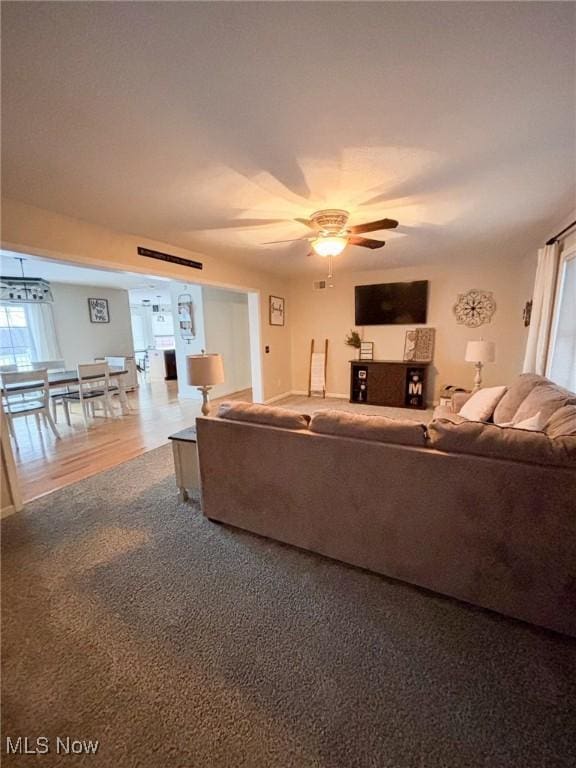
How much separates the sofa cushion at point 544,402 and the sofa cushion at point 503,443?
2.18ft

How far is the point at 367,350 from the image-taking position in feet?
19.3

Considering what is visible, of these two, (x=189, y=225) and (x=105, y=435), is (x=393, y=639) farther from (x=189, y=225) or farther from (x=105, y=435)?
(x=105, y=435)

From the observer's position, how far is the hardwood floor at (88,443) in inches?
121

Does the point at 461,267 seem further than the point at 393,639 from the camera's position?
Yes

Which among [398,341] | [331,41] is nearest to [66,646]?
[331,41]

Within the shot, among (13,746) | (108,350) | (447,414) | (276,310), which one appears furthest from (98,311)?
(13,746)

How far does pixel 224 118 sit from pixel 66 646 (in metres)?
2.55

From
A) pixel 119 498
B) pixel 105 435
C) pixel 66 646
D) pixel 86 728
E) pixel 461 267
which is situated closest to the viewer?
pixel 86 728

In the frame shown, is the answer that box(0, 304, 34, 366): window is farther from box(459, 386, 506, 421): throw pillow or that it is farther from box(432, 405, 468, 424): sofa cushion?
box(459, 386, 506, 421): throw pillow

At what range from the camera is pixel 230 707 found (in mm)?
Result: 1173

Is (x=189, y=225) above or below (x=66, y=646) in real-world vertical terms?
above

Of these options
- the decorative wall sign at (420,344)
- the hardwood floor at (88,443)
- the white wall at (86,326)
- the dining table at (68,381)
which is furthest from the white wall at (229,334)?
the decorative wall sign at (420,344)

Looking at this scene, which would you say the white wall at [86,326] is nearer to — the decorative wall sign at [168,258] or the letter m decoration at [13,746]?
the decorative wall sign at [168,258]

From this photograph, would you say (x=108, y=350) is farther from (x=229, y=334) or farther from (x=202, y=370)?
(x=202, y=370)
